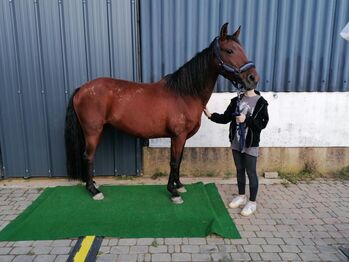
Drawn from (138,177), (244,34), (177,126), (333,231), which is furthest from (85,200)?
(244,34)

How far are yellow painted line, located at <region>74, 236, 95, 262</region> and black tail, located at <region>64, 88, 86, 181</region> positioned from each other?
4.42ft

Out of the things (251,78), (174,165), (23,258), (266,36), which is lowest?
(23,258)

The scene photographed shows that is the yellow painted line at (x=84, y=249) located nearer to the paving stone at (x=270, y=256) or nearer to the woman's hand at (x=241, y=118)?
the paving stone at (x=270, y=256)

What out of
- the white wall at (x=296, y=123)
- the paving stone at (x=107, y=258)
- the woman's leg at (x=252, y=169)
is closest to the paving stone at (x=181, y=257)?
the paving stone at (x=107, y=258)

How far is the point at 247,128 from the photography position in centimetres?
336

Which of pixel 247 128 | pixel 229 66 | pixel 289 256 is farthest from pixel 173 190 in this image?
pixel 229 66

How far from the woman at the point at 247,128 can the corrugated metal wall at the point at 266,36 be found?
128 cm

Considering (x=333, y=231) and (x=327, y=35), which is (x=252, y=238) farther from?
(x=327, y=35)

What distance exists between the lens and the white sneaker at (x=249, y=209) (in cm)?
356

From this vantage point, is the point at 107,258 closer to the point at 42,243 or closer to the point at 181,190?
the point at 42,243

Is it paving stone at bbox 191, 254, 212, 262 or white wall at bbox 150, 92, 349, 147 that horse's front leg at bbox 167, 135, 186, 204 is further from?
paving stone at bbox 191, 254, 212, 262

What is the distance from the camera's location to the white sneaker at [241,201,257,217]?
3.56 meters

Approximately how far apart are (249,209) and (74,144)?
96.8 inches

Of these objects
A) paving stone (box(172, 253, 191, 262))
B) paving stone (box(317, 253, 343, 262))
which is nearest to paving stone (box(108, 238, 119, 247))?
paving stone (box(172, 253, 191, 262))
